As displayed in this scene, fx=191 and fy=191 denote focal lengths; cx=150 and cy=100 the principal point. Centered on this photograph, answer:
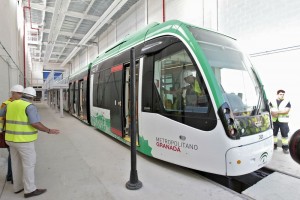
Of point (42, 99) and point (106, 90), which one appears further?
point (42, 99)

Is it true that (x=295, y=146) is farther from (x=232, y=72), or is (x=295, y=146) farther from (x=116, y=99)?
(x=116, y=99)

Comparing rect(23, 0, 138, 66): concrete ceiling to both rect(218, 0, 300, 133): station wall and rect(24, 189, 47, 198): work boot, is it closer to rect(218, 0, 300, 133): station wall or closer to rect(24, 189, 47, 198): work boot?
rect(218, 0, 300, 133): station wall

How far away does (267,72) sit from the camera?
18.2 ft

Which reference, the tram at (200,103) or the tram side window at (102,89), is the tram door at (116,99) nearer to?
the tram side window at (102,89)

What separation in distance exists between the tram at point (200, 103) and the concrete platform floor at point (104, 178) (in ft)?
0.95


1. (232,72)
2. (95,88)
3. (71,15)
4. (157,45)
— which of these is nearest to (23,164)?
(157,45)

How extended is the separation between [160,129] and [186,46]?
1.56 m

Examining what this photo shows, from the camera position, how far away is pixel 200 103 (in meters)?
3.05

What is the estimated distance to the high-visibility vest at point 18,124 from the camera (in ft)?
8.55

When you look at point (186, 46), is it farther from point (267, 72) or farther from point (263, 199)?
point (267, 72)

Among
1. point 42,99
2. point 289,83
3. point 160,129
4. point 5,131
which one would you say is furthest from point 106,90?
point 42,99

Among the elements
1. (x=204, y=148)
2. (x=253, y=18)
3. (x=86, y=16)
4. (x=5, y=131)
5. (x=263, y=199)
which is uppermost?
(x=86, y=16)

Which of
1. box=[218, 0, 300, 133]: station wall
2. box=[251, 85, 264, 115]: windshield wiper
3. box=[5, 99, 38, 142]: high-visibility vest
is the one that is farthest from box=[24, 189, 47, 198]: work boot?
box=[218, 0, 300, 133]: station wall

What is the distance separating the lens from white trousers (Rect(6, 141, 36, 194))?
8.66 feet
